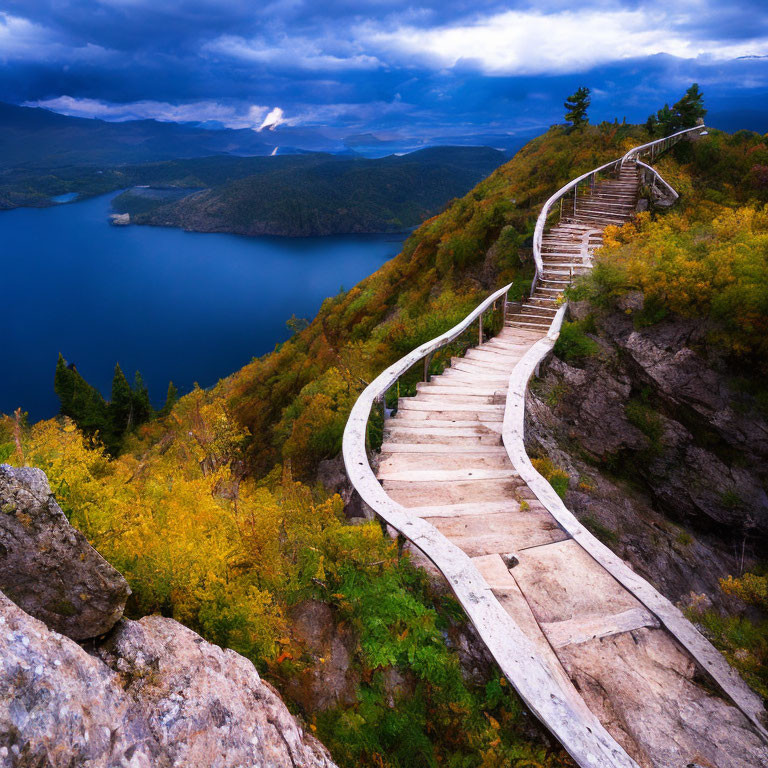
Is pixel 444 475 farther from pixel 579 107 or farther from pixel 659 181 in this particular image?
pixel 579 107

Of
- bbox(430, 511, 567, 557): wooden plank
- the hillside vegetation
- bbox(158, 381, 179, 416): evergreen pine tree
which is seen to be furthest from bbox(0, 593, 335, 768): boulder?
bbox(158, 381, 179, 416): evergreen pine tree

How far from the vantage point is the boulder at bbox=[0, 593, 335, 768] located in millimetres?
1751

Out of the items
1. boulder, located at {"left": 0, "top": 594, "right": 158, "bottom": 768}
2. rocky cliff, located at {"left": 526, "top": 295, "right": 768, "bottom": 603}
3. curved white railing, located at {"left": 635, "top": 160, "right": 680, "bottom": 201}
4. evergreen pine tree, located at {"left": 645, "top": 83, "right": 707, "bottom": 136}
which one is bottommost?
rocky cliff, located at {"left": 526, "top": 295, "right": 768, "bottom": 603}

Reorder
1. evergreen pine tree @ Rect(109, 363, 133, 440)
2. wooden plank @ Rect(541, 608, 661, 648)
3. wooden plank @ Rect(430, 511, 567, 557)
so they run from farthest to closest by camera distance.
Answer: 1. evergreen pine tree @ Rect(109, 363, 133, 440)
2. wooden plank @ Rect(430, 511, 567, 557)
3. wooden plank @ Rect(541, 608, 661, 648)

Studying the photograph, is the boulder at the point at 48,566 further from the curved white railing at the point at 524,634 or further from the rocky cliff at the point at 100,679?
Answer: the curved white railing at the point at 524,634

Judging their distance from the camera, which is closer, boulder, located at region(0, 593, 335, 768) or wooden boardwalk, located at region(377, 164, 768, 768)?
boulder, located at region(0, 593, 335, 768)

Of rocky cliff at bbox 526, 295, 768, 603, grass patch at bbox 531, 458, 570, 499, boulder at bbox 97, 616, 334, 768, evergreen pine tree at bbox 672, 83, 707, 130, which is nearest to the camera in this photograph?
boulder at bbox 97, 616, 334, 768

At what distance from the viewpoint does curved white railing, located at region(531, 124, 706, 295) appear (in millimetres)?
13140

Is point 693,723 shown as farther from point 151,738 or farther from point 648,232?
point 648,232

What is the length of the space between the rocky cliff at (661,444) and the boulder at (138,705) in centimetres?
563

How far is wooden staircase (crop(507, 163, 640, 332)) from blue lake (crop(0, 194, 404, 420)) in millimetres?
77103

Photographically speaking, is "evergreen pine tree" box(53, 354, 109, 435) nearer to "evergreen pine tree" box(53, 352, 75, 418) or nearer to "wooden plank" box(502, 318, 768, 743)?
"evergreen pine tree" box(53, 352, 75, 418)

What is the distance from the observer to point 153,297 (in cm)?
11325

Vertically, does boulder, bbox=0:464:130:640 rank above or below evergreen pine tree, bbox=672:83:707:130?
below
